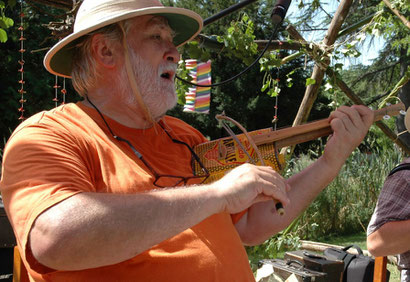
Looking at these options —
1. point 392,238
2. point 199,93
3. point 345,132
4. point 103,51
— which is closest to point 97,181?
point 103,51

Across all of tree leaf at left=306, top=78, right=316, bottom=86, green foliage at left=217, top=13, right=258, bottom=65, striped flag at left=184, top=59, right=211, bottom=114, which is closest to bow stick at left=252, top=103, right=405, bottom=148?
tree leaf at left=306, top=78, right=316, bottom=86

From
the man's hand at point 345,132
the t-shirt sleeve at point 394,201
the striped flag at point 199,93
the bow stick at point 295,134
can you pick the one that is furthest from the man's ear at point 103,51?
the striped flag at point 199,93

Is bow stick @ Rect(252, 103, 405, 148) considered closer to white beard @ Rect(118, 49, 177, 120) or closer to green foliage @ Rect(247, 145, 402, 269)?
white beard @ Rect(118, 49, 177, 120)

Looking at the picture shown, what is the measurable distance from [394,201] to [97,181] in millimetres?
1639

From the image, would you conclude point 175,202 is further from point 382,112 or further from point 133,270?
point 382,112

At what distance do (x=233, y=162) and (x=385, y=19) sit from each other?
317cm

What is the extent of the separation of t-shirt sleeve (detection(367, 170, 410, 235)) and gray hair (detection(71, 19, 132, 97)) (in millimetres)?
1597

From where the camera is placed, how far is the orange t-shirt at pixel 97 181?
4.18 feet

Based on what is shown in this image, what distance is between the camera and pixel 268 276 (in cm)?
364

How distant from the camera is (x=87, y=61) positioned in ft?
6.05

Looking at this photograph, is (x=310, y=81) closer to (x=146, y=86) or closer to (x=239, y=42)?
(x=239, y=42)

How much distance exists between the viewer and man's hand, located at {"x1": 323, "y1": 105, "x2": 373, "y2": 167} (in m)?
1.91

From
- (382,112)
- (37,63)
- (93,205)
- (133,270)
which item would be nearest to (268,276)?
(382,112)

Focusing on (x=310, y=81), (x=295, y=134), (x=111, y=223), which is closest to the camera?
(x=111, y=223)
